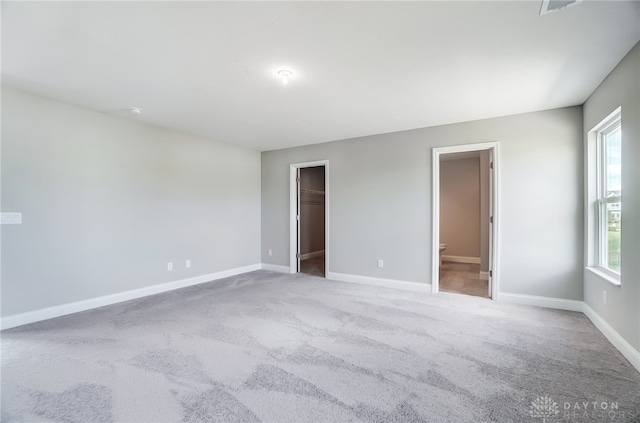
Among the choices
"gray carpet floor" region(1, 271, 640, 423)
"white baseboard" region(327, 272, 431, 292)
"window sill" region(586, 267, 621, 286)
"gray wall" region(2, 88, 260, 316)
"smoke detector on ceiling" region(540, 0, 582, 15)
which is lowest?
"gray carpet floor" region(1, 271, 640, 423)

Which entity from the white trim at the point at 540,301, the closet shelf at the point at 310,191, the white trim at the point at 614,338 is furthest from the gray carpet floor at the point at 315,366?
the closet shelf at the point at 310,191

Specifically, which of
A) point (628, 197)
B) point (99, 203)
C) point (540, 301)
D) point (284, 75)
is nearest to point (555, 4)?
point (628, 197)

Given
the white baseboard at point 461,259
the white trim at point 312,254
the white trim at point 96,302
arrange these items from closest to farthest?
the white trim at point 96,302, the white baseboard at point 461,259, the white trim at point 312,254

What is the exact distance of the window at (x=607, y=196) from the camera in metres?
2.75

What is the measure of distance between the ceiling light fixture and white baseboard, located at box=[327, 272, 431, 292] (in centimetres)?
322

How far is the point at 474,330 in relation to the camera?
9.36 ft

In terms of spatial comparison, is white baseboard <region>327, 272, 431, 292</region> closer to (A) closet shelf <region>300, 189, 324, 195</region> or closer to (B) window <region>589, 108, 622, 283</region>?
(B) window <region>589, 108, 622, 283</region>

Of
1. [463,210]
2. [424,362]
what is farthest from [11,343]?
[463,210]

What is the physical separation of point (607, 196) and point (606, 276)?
32.5 inches

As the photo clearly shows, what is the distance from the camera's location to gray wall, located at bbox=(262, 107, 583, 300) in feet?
11.3

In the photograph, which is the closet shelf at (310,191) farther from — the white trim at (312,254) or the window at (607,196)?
the window at (607,196)

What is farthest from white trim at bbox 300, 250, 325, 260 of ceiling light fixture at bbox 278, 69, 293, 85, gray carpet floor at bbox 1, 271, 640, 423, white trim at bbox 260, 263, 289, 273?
ceiling light fixture at bbox 278, 69, 293, 85

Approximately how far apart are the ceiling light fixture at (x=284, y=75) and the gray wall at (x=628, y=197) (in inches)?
103

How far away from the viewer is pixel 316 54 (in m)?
2.29
